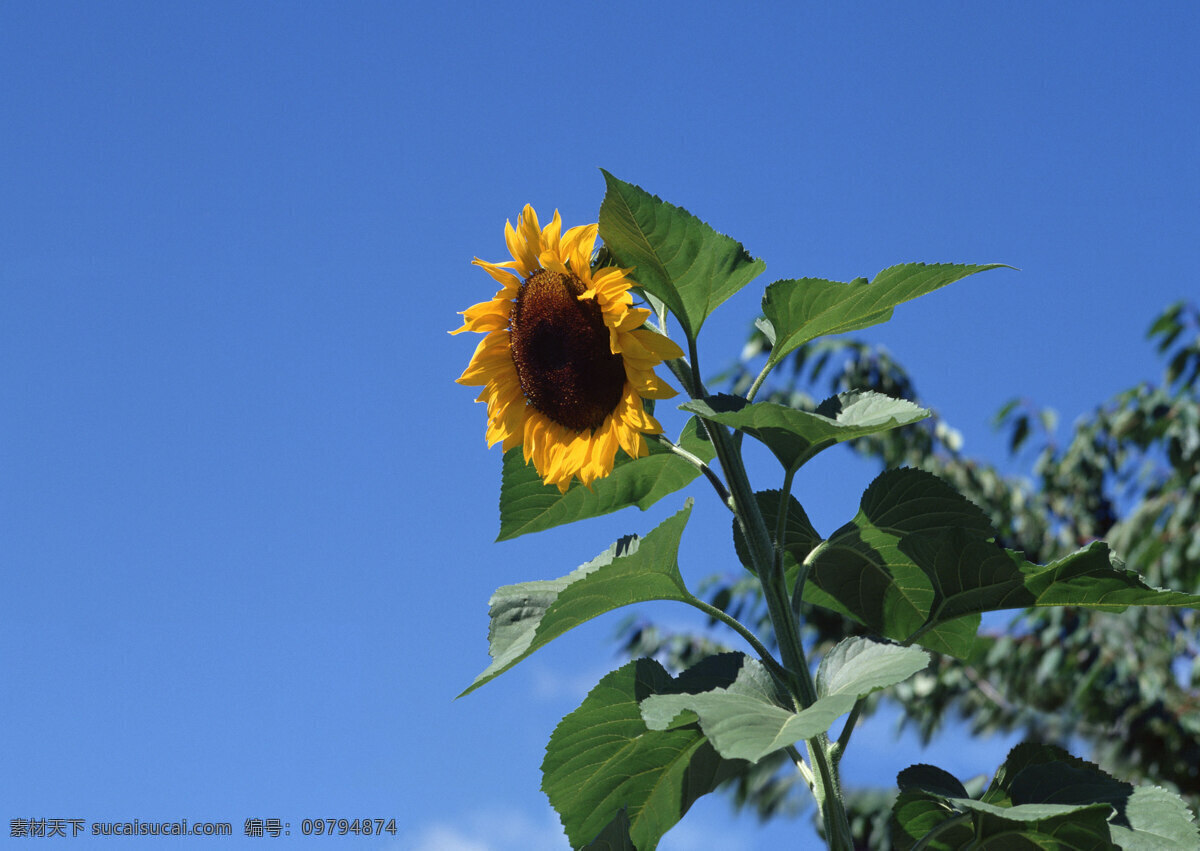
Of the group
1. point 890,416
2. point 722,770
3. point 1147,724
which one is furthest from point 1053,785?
point 1147,724

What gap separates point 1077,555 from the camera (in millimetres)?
1165

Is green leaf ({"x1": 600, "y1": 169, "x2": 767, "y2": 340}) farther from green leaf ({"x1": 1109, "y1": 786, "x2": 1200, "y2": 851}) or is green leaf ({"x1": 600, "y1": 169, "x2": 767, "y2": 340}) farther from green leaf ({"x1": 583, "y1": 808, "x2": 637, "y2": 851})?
green leaf ({"x1": 1109, "y1": 786, "x2": 1200, "y2": 851})

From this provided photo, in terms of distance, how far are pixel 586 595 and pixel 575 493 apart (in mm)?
222

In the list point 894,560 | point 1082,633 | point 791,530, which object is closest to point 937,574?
point 894,560

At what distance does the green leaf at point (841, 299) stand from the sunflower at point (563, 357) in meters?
0.13

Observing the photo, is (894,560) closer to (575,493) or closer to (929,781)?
(929,781)

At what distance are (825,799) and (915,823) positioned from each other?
274mm

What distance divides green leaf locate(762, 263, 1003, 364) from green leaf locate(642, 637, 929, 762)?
34cm

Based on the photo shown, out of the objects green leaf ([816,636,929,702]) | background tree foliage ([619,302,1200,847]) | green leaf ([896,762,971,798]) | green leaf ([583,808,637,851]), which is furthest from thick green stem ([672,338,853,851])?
background tree foliage ([619,302,1200,847])

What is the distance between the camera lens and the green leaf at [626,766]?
125 cm

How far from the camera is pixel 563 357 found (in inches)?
49.2

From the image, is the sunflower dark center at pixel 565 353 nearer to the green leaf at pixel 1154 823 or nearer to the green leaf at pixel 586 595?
the green leaf at pixel 586 595

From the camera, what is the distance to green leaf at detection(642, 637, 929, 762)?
0.94m

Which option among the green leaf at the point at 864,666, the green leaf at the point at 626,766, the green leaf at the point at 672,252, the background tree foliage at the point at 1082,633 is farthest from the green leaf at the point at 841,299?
the background tree foliage at the point at 1082,633
